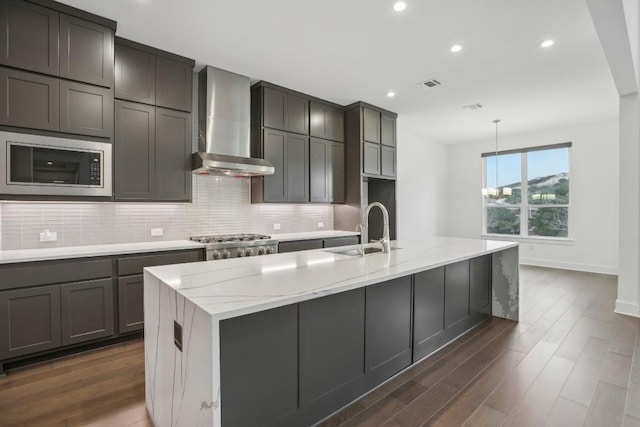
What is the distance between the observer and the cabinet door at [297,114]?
14.5ft

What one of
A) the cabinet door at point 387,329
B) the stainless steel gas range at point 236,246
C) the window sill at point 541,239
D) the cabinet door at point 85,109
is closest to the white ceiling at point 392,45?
the cabinet door at point 85,109

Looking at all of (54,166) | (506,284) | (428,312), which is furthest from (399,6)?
(54,166)

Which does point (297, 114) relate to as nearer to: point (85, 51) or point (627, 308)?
point (85, 51)

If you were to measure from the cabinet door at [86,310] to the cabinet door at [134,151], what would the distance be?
0.88 m

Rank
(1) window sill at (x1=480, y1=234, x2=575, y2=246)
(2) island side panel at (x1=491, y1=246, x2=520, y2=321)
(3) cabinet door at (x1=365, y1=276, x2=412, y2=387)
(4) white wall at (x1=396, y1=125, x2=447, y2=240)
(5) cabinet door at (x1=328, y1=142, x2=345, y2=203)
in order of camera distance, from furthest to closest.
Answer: (4) white wall at (x1=396, y1=125, x2=447, y2=240)
(1) window sill at (x1=480, y1=234, x2=575, y2=246)
(5) cabinet door at (x1=328, y1=142, x2=345, y2=203)
(2) island side panel at (x1=491, y1=246, x2=520, y2=321)
(3) cabinet door at (x1=365, y1=276, x2=412, y2=387)

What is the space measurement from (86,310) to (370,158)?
4.05 metres

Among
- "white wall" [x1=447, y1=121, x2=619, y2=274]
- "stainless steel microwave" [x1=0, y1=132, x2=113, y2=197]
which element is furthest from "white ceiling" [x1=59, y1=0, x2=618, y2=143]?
"white wall" [x1=447, y1=121, x2=619, y2=274]

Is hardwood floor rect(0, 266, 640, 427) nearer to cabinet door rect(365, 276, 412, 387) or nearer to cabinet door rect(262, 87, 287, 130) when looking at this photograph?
cabinet door rect(365, 276, 412, 387)

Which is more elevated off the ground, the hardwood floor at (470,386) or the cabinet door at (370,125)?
the cabinet door at (370,125)

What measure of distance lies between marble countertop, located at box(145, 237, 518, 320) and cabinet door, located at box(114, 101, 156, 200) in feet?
5.25

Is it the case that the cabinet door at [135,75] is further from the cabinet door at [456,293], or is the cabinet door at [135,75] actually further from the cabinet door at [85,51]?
the cabinet door at [456,293]

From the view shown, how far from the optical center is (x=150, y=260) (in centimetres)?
299

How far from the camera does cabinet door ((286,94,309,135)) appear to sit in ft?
14.5

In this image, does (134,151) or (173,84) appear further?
(173,84)
